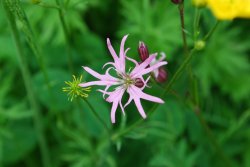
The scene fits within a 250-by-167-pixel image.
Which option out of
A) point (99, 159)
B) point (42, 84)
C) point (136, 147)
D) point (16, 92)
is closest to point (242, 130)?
point (136, 147)

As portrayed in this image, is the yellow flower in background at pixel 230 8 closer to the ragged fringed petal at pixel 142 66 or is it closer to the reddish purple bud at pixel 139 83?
the ragged fringed petal at pixel 142 66

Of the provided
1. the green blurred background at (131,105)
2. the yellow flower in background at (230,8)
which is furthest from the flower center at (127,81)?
the green blurred background at (131,105)

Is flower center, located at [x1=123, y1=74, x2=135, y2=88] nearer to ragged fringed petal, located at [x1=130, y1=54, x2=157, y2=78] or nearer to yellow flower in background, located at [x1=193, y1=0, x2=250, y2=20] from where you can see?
ragged fringed petal, located at [x1=130, y1=54, x2=157, y2=78]

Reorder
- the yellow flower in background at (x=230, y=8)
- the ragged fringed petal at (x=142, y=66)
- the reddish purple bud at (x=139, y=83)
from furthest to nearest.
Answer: the reddish purple bud at (x=139, y=83) < the ragged fringed petal at (x=142, y=66) < the yellow flower in background at (x=230, y=8)

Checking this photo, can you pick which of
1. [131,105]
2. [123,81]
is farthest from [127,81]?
[131,105]

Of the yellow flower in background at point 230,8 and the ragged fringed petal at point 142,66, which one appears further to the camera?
the ragged fringed petal at point 142,66

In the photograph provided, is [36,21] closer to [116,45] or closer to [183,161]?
[116,45]

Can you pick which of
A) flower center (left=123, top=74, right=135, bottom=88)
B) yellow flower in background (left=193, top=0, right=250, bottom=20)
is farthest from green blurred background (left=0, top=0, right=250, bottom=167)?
yellow flower in background (left=193, top=0, right=250, bottom=20)
